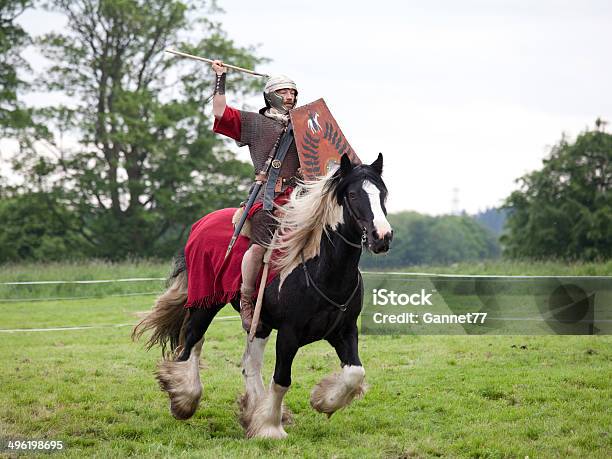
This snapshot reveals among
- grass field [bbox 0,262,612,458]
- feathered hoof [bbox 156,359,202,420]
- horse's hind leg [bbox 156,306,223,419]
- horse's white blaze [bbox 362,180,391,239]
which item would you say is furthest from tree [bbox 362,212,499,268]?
horse's white blaze [bbox 362,180,391,239]

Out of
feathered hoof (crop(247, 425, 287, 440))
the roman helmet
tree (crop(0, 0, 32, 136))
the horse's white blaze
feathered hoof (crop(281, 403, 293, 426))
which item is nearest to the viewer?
the horse's white blaze

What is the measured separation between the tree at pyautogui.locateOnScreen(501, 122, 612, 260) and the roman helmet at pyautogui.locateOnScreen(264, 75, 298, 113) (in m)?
32.2

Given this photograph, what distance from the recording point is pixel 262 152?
6.35m

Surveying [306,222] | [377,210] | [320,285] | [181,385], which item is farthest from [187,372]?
[377,210]

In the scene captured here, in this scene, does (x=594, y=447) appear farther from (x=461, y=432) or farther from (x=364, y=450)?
(x=364, y=450)

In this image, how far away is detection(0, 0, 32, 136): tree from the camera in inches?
1144

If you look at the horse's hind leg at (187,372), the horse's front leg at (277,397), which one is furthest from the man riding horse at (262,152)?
the horse's hind leg at (187,372)

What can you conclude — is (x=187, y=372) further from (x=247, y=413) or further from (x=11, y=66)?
(x=11, y=66)

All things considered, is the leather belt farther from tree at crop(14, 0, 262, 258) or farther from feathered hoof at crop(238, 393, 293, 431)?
tree at crop(14, 0, 262, 258)

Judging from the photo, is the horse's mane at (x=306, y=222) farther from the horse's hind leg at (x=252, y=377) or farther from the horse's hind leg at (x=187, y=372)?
the horse's hind leg at (x=187, y=372)

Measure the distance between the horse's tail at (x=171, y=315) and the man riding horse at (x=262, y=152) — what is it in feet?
4.14

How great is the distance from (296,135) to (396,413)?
2710mm

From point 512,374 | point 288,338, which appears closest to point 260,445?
point 288,338

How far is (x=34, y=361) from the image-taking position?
999cm
